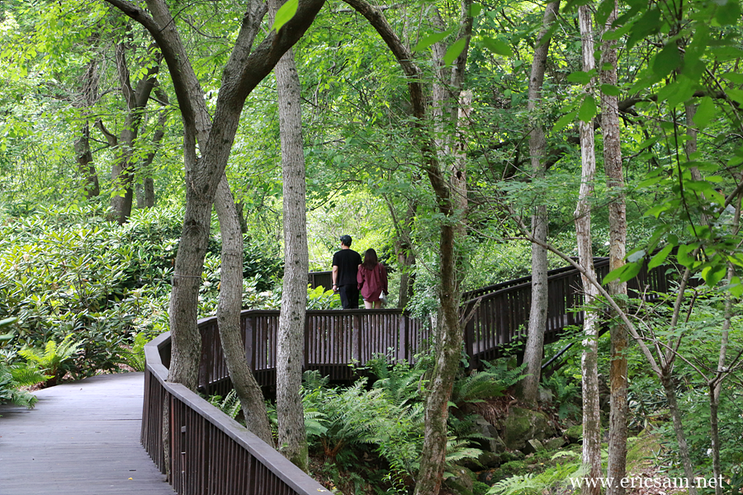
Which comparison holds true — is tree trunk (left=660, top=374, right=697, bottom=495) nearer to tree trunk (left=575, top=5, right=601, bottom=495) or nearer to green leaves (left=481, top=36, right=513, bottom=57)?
tree trunk (left=575, top=5, right=601, bottom=495)

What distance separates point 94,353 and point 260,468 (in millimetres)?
9542

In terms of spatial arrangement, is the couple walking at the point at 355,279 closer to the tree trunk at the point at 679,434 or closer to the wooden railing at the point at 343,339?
the wooden railing at the point at 343,339

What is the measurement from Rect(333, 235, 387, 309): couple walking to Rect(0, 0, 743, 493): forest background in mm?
1155

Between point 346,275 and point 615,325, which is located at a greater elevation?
point 346,275

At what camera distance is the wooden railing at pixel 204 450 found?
3014 mm

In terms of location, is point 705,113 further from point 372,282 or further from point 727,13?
point 372,282

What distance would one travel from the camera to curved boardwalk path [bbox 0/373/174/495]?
16.5 ft

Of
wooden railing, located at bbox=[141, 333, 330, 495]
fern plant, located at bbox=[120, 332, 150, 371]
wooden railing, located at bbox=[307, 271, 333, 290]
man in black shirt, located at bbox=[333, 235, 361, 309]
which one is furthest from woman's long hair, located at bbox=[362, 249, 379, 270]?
wooden railing, located at bbox=[141, 333, 330, 495]

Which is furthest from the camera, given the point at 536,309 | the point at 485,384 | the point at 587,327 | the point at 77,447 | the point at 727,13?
the point at 536,309

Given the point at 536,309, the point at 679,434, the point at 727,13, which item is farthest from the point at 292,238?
the point at 727,13

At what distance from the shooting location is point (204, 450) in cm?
422

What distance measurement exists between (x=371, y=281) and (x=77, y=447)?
7.68 meters

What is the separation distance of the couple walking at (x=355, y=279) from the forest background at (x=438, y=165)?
3.79ft

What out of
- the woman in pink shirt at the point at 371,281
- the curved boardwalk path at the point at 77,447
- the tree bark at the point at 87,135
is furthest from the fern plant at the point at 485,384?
the tree bark at the point at 87,135
